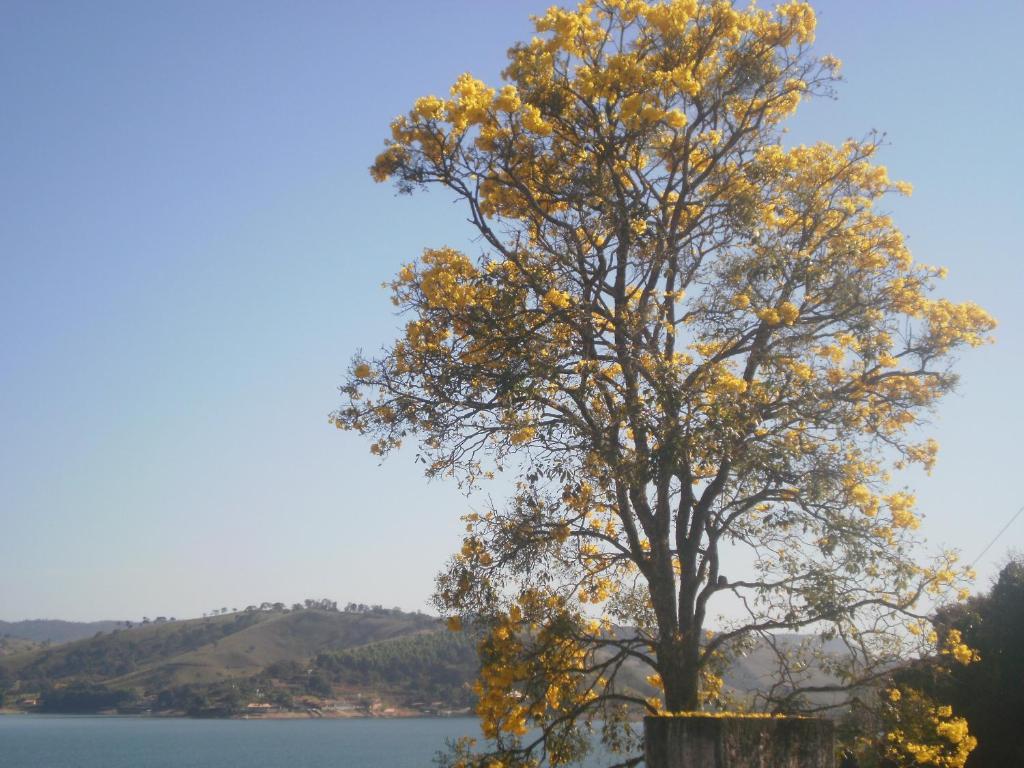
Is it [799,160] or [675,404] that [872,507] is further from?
[799,160]

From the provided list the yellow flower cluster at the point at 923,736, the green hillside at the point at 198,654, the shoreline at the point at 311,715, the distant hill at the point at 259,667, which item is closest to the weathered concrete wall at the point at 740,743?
the yellow flower cluster at the point at 923,736

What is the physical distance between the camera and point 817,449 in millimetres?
10531

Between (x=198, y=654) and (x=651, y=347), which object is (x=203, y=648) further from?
(x=651, y=347)

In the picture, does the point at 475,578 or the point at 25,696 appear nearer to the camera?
the point at 475,578

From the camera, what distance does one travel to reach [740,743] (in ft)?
28.3

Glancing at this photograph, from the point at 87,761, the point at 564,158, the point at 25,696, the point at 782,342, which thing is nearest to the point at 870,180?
the point at 782,342

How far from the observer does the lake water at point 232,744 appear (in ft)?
267

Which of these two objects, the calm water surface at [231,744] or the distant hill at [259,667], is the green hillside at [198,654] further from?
the calm water surface at [231,744]

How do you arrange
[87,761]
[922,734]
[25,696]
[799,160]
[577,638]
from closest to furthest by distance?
[922,734], [577,638], [799,160], [87,761], [25,696]

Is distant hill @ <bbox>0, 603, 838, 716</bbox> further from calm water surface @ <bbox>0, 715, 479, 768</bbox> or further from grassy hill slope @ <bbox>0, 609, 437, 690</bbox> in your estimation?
calm water surface @ <bbox>0, 715, 479, 768</bbox>

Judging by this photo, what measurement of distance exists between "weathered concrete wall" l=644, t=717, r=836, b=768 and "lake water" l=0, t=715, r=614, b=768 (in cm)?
6239

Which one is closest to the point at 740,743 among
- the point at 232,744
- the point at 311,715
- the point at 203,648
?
the point at 232,744

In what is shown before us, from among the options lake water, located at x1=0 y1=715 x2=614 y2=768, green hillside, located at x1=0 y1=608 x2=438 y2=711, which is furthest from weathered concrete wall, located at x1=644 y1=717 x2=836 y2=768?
green hillside, located at x1=0 y1=608 x2=438 y2=711

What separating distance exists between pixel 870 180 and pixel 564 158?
13.9ft
